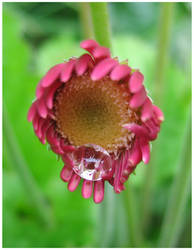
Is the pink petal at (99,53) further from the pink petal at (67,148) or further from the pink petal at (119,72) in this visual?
the pink petal at (67,148)

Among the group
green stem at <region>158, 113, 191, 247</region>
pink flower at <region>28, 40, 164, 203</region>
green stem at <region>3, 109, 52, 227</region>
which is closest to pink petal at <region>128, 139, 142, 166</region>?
pink flower at <region>28, 40, 164, 203</region>

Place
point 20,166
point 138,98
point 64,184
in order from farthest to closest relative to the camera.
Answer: point 64,184
point 20,166
point 138,98

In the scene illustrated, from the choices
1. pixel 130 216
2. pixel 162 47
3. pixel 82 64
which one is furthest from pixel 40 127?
pixel 162 47

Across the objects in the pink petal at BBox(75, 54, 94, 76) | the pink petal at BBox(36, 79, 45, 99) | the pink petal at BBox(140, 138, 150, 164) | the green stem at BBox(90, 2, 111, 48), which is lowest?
the pink petal at BBox(140, 138, 150, 164)

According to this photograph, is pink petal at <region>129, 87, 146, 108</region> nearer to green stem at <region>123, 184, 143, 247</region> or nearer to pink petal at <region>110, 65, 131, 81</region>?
pink petal at <region>110, 65, 131, 81</region>

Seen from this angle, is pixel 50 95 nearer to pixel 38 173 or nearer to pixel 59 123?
pixel 59 123

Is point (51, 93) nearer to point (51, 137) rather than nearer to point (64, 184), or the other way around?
point (51, 137)

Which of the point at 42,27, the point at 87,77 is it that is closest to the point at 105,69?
the point at 87,77
